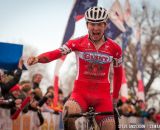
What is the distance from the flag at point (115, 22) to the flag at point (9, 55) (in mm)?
10292

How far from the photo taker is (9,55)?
1304 centimetres

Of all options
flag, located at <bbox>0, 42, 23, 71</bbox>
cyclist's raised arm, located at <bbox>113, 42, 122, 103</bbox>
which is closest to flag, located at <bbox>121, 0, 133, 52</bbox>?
flag, located at <bbox>0, 42, 23, 71</bbox>

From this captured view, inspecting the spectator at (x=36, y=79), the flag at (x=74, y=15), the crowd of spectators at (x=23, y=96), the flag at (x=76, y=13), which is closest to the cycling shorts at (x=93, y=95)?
the crowd of spectators at (x=23, y=96)

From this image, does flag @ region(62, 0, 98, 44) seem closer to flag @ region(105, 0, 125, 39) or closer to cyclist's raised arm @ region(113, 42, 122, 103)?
flag @ region(105, 0, 125, 39)

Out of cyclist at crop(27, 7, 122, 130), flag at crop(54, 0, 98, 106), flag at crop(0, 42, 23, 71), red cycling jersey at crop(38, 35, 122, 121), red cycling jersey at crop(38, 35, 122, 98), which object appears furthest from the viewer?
flag at crop(54, 0, 98, 106)

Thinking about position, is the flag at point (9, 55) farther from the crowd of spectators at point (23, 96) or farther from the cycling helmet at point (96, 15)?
the cycling helmet at point (96, 15)

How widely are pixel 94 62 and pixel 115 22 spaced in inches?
572

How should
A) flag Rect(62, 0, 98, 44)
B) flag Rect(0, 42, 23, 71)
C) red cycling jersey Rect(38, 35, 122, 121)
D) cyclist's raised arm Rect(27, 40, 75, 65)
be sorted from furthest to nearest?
flag Rect(62, 0, 98, 44) → flag Rect(0, 42, 23, 71) → red cycling jersey Rect(38, 35, 122, 121) → cyclist's raised arm Rect(27, 40, 75, 65)

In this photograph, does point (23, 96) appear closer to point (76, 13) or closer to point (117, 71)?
point (117, 71)

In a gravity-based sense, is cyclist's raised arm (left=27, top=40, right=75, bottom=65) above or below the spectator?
above

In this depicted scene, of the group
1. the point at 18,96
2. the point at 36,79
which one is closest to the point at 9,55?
the point at 18,96

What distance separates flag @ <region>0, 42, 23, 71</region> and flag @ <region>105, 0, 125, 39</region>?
33.8ft

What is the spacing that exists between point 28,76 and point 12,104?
4477cm

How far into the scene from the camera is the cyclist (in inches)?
353
